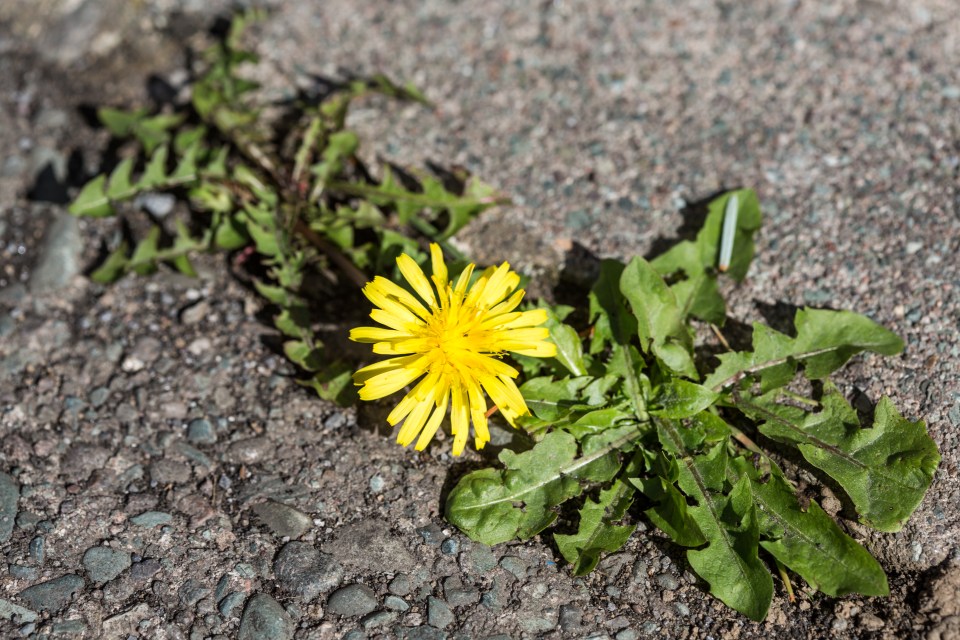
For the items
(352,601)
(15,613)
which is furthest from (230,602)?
(15,613)

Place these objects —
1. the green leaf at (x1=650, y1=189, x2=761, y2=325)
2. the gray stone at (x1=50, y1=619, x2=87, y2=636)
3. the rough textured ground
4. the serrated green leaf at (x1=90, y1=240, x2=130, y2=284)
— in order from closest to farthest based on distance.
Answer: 1. the gray stone at (x1=50, y1=619, x2=87, y2=636)
2. the rough textured ground
3. the green leaf at (x1=650, y1=189, x2=761, y2=325)
4. the serrated green leaf at (x1=90, y1=240, x2=130, y2=284)

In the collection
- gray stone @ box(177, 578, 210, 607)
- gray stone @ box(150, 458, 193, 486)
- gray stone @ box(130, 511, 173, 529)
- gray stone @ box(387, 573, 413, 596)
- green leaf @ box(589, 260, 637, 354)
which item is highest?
green leaf @ box(589, 260, 637, 354)

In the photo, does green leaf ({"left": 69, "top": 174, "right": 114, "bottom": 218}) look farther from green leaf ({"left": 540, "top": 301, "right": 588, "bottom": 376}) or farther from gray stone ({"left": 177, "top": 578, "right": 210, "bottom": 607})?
green leaf ({"left": 540, "top": 301, "right": 588, "bottom": 376})

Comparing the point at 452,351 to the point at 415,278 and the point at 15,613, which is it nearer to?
the point at 415,278

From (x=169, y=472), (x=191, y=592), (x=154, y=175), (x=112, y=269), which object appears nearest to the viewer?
(x=191, y=592)

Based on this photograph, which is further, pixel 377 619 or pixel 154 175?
pixel 154 175

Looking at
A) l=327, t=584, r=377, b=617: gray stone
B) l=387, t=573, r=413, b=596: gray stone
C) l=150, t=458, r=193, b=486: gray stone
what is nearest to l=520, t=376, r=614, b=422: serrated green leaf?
l=387, t=573, r=413, b=596: gray stone

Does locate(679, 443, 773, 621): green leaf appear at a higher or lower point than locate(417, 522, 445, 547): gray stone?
higher
